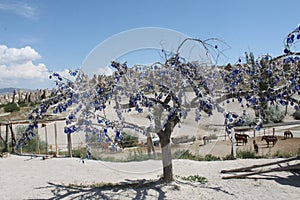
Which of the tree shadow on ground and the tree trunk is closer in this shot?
the tree shadow on ground

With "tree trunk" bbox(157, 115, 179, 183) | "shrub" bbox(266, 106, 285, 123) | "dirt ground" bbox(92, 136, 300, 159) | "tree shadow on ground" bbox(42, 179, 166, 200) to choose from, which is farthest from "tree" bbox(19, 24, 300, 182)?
"shrub" bbox(266, 106, 285, 123)

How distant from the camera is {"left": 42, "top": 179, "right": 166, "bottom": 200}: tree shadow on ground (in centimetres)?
471

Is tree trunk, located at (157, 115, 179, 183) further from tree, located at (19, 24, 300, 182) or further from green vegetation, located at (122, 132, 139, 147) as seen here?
green vegetation, located at (122, 132, 139, 147)

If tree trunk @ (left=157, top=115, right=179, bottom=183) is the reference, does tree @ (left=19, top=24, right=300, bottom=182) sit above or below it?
above

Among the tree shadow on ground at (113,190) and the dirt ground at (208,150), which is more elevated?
the dirt ground at (208,150)

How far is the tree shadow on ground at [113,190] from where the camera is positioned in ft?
15.5

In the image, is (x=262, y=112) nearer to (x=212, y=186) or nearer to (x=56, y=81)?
(x=212, y=186)

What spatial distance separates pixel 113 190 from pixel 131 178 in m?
0.99

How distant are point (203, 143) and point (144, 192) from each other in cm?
606

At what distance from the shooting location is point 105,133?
3531mm

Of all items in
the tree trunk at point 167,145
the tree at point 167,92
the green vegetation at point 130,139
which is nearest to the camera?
the tree at point 167,92

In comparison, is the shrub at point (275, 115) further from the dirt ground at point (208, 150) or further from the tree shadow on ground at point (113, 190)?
the tree shadow on ground at point (113, 190)

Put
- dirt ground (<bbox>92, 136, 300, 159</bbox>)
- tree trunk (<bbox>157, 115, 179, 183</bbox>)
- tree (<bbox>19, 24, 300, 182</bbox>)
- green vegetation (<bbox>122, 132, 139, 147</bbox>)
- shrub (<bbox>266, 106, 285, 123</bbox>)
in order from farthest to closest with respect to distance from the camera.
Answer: shrub (<bbox>266, 106, 285, 123</bbox>) < green vegetation (<bbox>122, 132, 139, 147</bbox>) < dirt ground (<bbox>92, 136, 300, 159</bbox>) < tree trunk (<bbox>157, 115, 179, 183</bbox>) < tree (<bbox>19, 24, 300, 182</bbox>)

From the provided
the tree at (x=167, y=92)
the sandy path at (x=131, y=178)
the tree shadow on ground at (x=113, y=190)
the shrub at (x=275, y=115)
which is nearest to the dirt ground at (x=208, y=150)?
the sandy path at (x=131, y=178)
